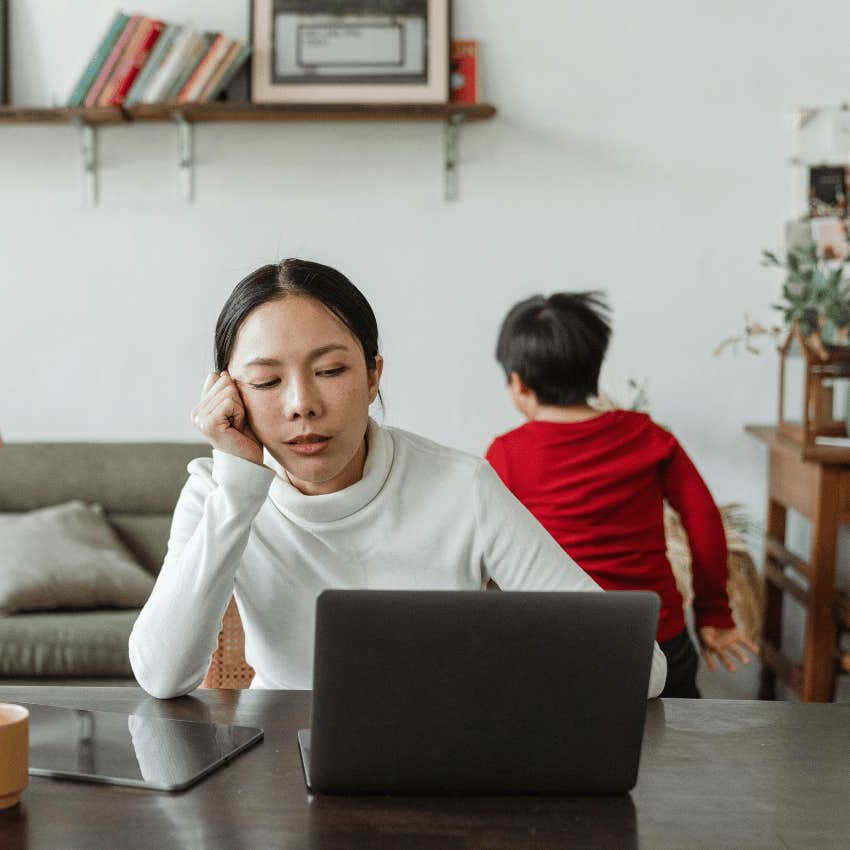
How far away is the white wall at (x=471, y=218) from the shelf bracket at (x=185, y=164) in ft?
0.09

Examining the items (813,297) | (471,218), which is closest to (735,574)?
(813,297)

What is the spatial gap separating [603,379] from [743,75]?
96cm

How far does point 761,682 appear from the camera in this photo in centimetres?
329

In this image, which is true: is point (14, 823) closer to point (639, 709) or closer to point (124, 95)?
point (639, 709)

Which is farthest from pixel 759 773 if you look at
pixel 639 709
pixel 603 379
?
pixel 603 379

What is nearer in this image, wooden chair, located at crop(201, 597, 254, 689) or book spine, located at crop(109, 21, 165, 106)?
wooden chair, located at crop(201, 597, 254, 689)

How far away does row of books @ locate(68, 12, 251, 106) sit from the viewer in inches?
120

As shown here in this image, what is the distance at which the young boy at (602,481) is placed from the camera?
2029 mm

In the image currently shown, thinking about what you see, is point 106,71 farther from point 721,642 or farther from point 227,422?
point 721,642

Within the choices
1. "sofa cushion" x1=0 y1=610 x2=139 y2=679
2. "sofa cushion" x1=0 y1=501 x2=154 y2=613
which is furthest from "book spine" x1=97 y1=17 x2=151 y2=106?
"sofa cushion" x1=0 y1=610 x2=139 y2=679

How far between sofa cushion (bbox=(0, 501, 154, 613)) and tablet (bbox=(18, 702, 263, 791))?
158cm

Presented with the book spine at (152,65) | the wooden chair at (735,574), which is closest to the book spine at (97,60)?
the book spine at (152,65)

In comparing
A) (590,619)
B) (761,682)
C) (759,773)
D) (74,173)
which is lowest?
(761,682)

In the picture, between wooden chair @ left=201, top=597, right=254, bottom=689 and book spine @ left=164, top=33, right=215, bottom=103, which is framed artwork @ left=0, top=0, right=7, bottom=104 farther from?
wooden chair @ left=201, top=597, right=254, bottom=689
